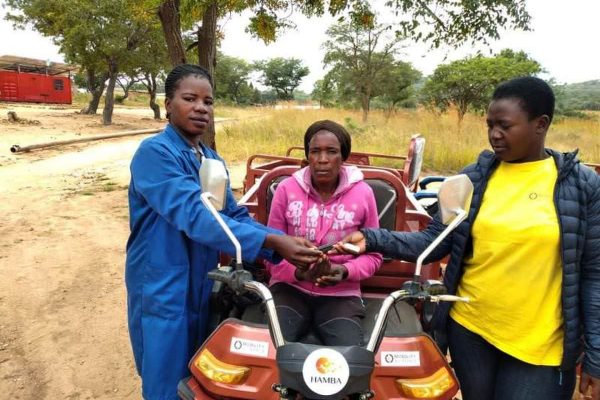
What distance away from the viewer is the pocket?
1797mm

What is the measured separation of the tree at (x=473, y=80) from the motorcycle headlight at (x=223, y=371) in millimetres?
16212

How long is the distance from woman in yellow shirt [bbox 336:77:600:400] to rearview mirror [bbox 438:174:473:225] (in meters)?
0.33

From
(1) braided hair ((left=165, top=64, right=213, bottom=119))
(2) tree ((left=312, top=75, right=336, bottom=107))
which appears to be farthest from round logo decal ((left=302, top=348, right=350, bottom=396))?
(2) tree ((left=312, top=75, right=336, bottom=107))

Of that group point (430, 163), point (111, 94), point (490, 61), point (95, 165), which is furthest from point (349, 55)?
point (95, 165)

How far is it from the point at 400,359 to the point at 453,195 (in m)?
0.64

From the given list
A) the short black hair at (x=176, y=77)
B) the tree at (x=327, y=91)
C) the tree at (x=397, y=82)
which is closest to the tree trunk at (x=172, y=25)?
the short black hair at (x=176, y=77)

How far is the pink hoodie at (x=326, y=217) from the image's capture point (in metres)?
2.02

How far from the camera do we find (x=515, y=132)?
A: 168 cm

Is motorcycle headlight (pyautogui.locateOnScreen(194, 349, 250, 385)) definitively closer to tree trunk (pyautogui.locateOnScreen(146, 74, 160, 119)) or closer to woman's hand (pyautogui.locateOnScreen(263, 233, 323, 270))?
woman's hand (pyautogui.locateOnScreen(263, 233, 323, 270))

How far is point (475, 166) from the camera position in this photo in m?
1.89

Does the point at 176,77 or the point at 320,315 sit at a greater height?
the point at 176,77

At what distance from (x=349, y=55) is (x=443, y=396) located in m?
22.5

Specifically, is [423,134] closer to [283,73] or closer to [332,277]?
[332,277]

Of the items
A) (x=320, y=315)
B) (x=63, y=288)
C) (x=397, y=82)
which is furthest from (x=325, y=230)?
(x=397, y=82)
